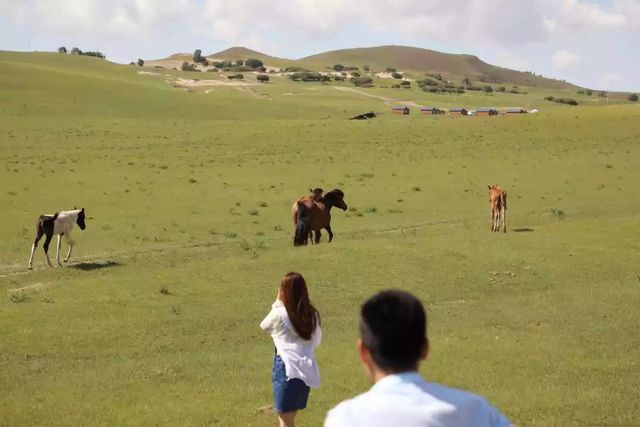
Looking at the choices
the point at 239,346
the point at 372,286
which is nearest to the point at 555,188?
the point at 372,286

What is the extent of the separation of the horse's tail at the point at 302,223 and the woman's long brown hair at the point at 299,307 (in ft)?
48.6

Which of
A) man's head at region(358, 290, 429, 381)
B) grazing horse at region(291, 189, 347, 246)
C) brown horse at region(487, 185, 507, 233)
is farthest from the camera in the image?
brown horse at region(487, 185, 507, 233)

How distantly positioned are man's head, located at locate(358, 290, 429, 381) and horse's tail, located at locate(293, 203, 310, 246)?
63.5 feet

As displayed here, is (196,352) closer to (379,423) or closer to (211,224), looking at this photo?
(379,423)

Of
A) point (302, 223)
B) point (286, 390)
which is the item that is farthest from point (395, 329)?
point (302, 223)

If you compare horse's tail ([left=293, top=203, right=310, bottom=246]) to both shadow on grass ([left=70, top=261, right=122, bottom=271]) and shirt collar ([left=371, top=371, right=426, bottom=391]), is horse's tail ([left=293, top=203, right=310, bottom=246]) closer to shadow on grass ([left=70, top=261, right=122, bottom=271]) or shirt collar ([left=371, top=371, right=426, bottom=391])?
shadow on grass ([left=70, top=261, right=122, bottom=271])

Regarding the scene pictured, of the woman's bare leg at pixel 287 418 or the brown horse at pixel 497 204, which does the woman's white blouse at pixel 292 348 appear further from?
the brown horse at pixel 497 204

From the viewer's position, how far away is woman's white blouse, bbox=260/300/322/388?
860 cm

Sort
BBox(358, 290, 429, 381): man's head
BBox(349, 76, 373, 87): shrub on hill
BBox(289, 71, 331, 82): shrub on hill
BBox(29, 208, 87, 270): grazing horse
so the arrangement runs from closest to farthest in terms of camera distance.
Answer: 1. BBox(358, 290, 429, 381): man's head
2. BBox(29, 208, 87, 270): grazing horse
3. BBox(349, 76, 373, 87): shrub on hill
4. BBox(289, 71, 331, 82): shrub on hill

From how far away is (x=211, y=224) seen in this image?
31125 mm

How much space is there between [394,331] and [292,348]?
15.5ft

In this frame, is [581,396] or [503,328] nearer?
[581,396]

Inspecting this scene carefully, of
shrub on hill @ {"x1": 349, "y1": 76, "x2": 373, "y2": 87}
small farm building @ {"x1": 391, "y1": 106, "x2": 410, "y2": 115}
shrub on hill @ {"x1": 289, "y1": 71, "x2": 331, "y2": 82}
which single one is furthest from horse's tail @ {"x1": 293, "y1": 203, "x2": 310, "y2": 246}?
shrub on hill @ {"x1": 289, "y1": 71, "x2": 331, "y2": 82}

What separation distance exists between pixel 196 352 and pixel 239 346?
852 millimetres
